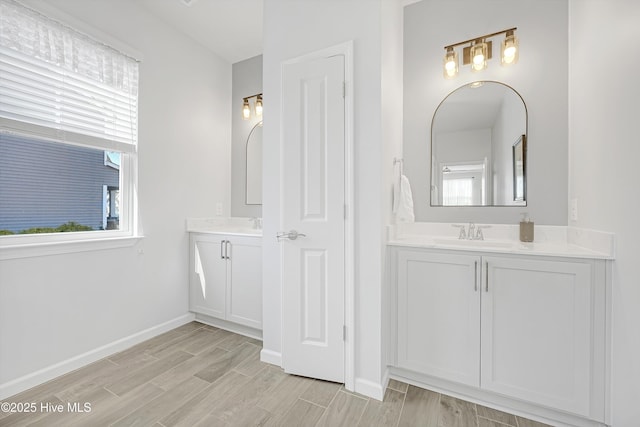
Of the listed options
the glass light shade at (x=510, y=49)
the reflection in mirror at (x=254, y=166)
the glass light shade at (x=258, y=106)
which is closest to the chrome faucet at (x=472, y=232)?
the glass light shade at (x=510, y=49)

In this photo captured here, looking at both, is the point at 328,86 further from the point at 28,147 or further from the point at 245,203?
the point at 28,147

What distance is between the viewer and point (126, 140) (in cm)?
241

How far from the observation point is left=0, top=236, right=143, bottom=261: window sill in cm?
177

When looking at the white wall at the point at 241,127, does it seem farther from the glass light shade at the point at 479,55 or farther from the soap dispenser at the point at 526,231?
the soap dispenser at the point at 526,231

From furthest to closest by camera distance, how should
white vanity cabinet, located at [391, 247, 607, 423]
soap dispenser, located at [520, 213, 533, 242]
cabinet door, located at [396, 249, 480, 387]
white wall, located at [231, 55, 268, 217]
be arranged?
white wall, located at [231, 55, 268, 217] → soap dispenser, located at [520, 213, 533, 242] → cabinet door, located at [396, 249, 480, 387] → white vanity cabinet, located at [391, 247, 607, 423]

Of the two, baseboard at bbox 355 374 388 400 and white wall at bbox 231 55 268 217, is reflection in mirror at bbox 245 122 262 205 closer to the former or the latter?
white wall at bbox 231 55 268 217

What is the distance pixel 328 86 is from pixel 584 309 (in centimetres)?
195

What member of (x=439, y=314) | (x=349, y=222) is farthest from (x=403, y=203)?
(x=439, y=314)

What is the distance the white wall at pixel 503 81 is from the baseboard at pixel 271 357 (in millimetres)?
1614

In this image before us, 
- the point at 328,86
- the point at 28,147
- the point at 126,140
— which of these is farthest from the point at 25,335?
the point at 328,86

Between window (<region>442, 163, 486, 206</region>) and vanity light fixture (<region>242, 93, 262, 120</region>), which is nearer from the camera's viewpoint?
window (<region>442, 163, 486, 206</region>)

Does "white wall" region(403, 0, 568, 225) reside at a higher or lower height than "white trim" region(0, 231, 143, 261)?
higher

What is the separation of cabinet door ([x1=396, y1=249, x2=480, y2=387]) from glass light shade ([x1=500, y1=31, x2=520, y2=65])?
58.4 inches

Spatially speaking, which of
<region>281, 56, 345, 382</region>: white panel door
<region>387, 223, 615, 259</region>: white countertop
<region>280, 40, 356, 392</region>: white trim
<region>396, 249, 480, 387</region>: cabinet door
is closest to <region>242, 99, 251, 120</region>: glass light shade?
<region>281, 56, 345, 382</region>: white panel door
